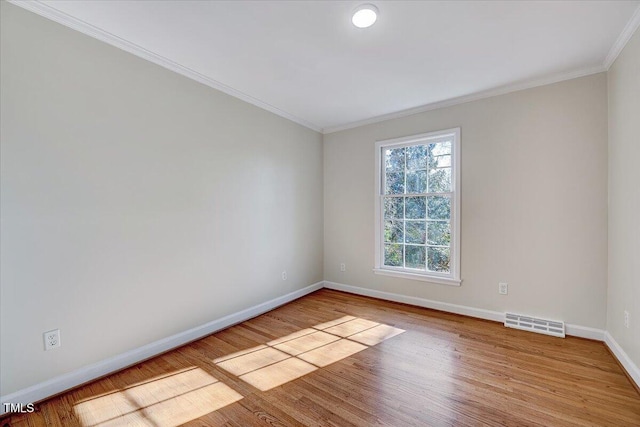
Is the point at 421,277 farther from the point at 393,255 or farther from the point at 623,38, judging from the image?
the point at 623,38

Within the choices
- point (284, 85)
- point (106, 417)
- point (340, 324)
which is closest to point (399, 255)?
point (340, 324)

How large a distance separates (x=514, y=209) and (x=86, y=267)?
3.92 meters

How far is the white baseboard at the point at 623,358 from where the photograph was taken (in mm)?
1949

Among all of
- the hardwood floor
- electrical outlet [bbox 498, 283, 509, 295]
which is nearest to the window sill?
electrical outlet [bbox 498, 283, 509, 295]

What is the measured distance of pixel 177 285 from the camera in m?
2.56

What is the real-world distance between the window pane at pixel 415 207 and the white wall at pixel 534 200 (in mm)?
487

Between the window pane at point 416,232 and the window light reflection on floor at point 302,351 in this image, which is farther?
the window pane at point 416,232

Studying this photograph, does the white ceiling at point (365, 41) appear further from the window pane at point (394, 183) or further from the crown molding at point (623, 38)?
the window pane at point (394, 183)

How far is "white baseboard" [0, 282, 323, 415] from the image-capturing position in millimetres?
1779

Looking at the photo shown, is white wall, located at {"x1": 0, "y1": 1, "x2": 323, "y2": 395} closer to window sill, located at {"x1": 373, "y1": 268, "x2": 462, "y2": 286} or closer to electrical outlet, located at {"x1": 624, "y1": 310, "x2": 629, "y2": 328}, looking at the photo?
window sill, located at {"x1": 373, "y1": 268, "x2": 462, "y2": 286}

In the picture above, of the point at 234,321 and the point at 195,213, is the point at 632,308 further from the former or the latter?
the point at 195,213

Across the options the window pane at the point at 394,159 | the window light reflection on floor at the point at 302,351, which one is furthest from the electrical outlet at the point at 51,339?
the window pane at the point at 394,159

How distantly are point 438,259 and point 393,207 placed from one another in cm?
89

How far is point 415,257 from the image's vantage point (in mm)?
3662
